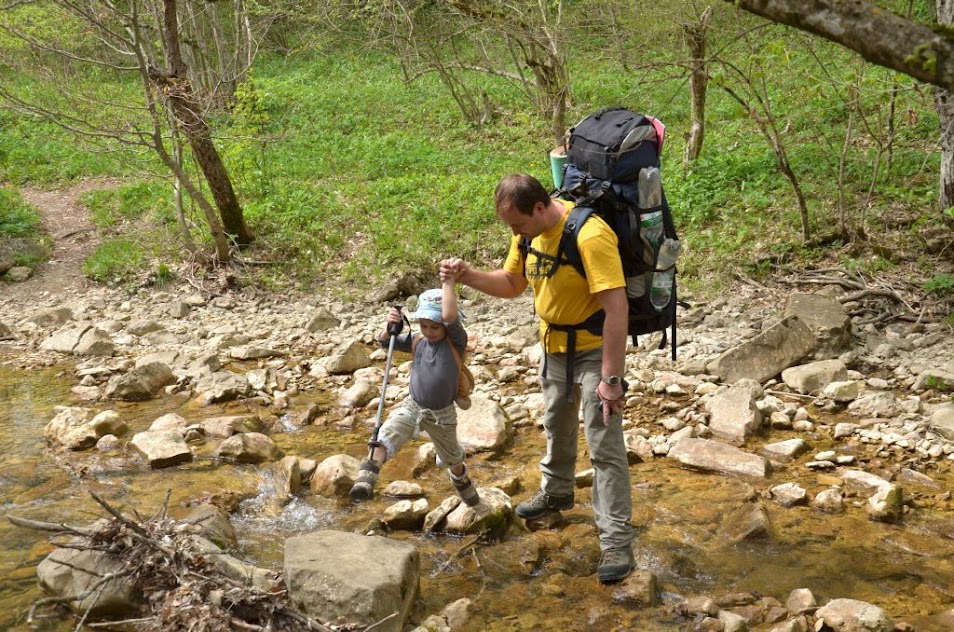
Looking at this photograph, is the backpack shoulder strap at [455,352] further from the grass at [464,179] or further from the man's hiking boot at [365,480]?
the grass at [464,179]

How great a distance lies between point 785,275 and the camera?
30.3 feet

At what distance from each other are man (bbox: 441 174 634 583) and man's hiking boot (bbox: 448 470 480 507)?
22.2 inches

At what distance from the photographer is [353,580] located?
148 inches

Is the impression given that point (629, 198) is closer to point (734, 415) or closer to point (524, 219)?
point (524, 219)

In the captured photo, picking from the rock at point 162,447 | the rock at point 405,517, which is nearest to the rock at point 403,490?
the rock at point 405,517

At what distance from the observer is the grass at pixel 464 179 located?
9.83 meters

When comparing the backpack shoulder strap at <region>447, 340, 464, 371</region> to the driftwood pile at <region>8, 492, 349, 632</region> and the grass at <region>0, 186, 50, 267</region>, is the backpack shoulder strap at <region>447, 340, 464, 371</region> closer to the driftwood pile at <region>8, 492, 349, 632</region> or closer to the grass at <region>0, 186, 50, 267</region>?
the driftwood pile at <region>8, 492, 349, 632</region>

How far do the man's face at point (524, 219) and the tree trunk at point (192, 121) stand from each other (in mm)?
7676

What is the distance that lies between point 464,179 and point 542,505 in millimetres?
9280

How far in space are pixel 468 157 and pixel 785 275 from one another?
26.0 ft

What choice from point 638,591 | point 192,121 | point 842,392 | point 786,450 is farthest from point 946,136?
point 192,121

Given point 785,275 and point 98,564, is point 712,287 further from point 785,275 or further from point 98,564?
point 98,564

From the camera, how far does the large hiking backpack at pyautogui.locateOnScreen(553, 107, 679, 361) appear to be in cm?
396

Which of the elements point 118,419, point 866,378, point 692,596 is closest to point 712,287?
point 866,378
